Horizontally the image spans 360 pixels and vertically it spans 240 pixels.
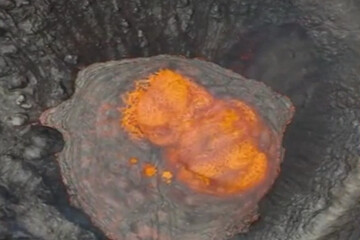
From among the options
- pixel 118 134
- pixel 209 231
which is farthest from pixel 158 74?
pixel 209 231

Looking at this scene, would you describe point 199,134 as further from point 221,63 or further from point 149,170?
point 221,63

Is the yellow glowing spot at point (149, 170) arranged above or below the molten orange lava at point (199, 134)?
below

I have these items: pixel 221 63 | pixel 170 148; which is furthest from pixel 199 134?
pixel 221 63

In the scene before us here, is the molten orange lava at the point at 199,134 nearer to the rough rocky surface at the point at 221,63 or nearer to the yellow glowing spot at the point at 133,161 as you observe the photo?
the yellow glowing spot at the point at 133,161

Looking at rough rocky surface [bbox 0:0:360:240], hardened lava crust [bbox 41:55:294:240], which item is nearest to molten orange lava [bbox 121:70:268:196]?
hardened lava crust [bbox 41:55:294:240]

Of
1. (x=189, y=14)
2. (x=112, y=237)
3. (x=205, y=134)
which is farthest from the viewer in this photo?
(x=189, y=14)

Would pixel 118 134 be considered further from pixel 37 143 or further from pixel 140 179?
pixel 37 143

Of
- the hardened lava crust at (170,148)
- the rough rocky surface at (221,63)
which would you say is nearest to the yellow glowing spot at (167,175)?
the hardened lava crust at (170,148)
